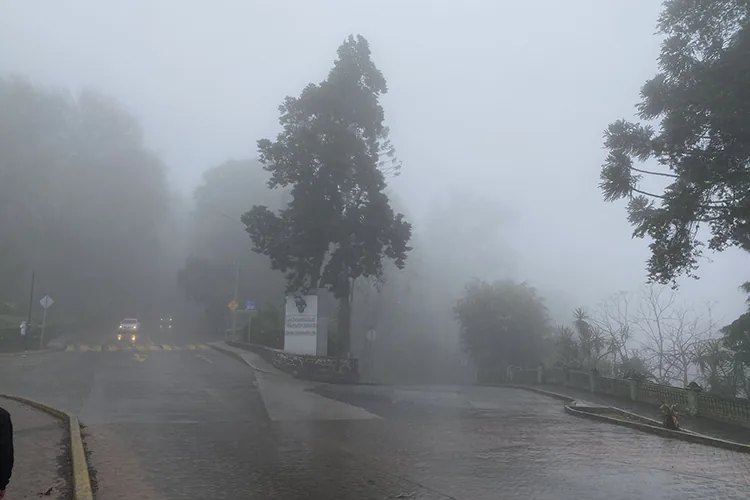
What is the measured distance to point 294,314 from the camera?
91.5ft

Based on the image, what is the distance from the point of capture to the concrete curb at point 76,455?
283 inches

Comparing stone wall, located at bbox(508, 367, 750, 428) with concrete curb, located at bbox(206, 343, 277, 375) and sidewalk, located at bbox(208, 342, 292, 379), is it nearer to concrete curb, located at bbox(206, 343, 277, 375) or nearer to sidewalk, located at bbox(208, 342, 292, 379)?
sidewalk, located at bbox(208, 342, 292, 379)

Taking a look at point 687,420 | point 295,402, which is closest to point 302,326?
point 295,402

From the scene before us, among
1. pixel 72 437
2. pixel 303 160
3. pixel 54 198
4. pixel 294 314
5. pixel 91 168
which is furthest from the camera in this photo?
pixel 91 168

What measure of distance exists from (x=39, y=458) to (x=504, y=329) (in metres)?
41.8

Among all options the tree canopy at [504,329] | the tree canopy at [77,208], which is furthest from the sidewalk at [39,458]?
the tree canopy at [77,208]

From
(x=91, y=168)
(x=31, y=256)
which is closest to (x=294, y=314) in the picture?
(x=31, y=256)

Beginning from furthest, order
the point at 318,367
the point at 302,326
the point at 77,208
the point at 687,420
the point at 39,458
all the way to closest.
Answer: the point at 77,208 → the point at 302,326 → the point at 318,367 → the point at 687,420 → the point at 39,458

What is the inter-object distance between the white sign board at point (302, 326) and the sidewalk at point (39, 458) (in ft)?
45.5

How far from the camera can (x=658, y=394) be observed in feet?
65.5

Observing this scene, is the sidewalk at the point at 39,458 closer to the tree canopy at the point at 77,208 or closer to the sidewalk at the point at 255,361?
the sidewalk at the point at 255,361

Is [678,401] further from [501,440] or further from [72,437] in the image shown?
[72,437]

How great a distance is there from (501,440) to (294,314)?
54.7 ft

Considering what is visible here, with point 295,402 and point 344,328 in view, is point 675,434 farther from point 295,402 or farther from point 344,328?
point 344,328
